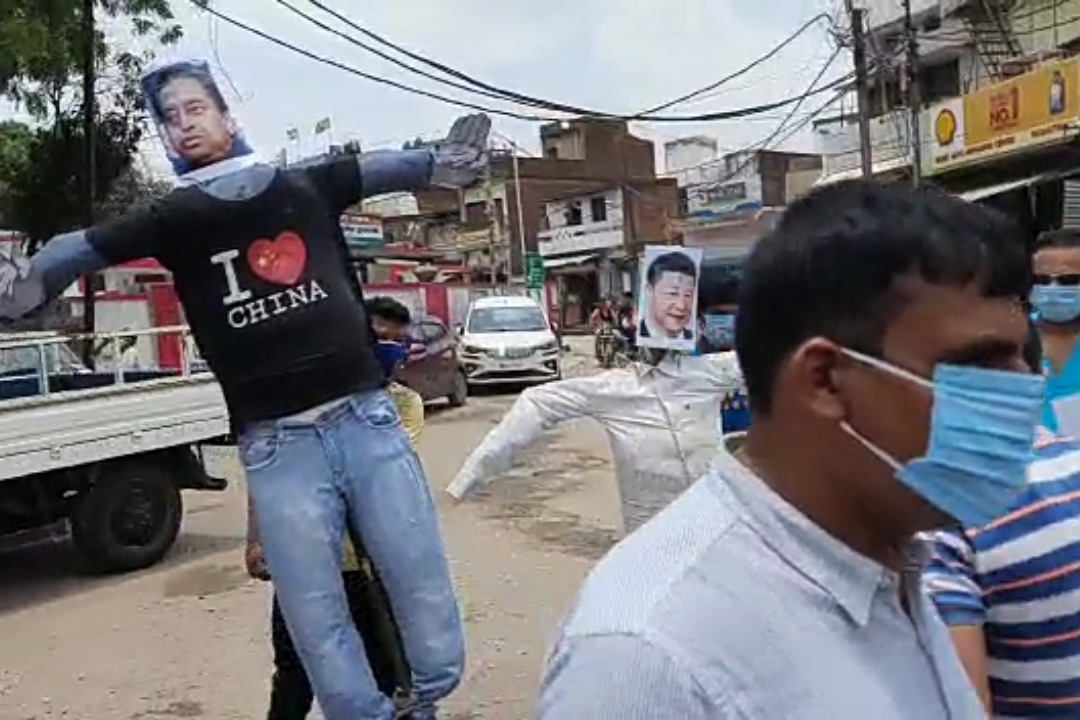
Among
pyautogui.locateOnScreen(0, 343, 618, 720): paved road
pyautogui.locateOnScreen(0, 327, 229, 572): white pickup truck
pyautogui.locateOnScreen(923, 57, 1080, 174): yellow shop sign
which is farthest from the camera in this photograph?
pyautogui.locateOnScreen(923, 57, 1080, 174): yellow shop sign

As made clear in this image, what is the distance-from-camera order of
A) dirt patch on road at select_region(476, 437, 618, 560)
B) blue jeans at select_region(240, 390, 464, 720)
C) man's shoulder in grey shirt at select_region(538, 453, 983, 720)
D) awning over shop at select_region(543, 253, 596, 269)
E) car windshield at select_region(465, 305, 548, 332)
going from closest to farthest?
man's shoulder in grey shirt at select_region(538, 453, 983, 720), blue jeans at select_region(240, 390, 464, 720), dirt patch on road at select_region(476, 437, 618, 560), car windshield at select_region(465, 305, 548, 332), awning over shop at select_region(543, 253, 596, 269)

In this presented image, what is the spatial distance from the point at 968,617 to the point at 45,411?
6162 mm

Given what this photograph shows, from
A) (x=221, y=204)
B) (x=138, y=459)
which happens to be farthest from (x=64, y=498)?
(x=221, y=204)

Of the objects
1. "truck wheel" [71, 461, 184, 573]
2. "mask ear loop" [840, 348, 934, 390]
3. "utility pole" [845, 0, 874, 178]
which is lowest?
"truck wheel" [71, 461, 184, 573]

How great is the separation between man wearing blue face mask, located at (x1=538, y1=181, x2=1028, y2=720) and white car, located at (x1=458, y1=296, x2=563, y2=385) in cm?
1768

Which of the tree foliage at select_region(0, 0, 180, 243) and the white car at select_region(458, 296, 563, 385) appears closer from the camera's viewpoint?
the tree foliage at select_region(0, 0, 180, 243)

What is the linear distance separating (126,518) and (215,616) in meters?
1.35

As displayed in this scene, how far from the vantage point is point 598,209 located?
53.6m

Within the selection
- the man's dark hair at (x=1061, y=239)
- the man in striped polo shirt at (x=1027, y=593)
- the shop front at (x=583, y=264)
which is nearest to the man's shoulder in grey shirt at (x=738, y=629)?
the man in striped polo shirt at (x=1027, y=593)

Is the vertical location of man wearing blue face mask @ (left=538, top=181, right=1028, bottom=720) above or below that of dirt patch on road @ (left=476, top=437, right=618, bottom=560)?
above

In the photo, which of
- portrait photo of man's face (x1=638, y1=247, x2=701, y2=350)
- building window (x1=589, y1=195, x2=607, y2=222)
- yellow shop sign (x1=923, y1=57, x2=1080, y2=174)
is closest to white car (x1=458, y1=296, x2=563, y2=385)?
yellow shop sign (x1=923, y1=57, x2=1080, y2=174)

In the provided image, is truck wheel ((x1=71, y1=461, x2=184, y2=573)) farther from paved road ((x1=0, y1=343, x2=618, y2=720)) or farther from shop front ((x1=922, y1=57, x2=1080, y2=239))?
shop front ((x1=922, y1=57, x2=1080, y2=239))

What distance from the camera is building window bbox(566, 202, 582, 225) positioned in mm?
54438

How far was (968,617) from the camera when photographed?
1.80 meters
